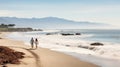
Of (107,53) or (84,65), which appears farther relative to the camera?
(107,53)

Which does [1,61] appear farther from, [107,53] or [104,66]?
[107,53]

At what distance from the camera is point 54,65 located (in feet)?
80.2

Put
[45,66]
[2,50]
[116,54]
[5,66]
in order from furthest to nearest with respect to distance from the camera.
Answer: [116,54], [2,50], [45,66], [5,66]

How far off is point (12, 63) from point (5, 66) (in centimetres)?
189

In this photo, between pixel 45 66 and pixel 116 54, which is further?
pixel 116 54

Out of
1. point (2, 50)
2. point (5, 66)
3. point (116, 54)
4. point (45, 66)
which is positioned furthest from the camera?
point (116, 54)

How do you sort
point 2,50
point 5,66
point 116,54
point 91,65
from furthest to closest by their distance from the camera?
point 116,54
point 2,50
point 91,65
point 5,66

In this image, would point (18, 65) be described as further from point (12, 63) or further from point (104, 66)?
point (104, 66)

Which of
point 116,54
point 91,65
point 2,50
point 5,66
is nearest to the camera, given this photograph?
point 5,66

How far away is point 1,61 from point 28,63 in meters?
2.21

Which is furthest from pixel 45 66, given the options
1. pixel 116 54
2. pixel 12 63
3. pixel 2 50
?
pixel 116 54

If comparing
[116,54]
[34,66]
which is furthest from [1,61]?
[116,54]

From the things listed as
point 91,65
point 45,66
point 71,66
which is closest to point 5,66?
point 45,66

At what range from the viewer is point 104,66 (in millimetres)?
24797
